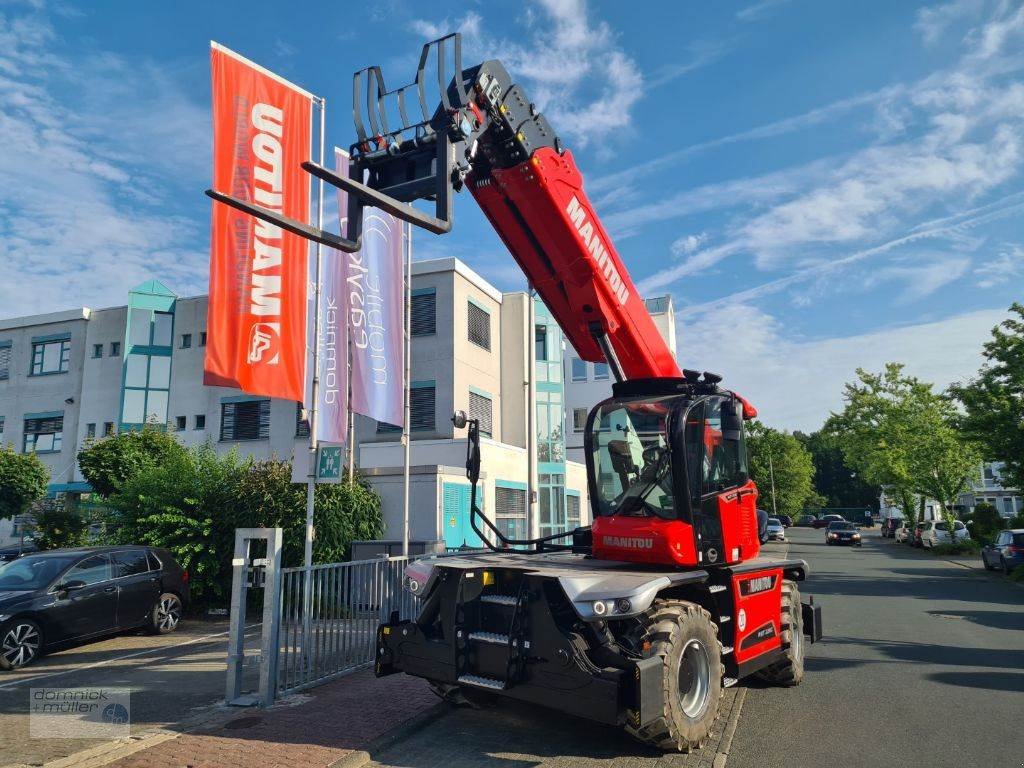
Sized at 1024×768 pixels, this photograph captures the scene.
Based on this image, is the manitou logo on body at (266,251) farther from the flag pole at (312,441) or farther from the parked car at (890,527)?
the parked car at (890,527)

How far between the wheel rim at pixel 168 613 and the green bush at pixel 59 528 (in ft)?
19.6

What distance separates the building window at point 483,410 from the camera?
76.4ft

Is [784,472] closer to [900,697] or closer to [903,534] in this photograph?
[903,534]

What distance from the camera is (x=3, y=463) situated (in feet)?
76.0

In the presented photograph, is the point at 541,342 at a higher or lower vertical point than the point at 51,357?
lower

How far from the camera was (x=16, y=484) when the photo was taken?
23203 mm

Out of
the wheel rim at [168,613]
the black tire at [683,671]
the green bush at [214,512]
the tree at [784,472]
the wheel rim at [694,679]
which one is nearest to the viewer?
the black tire at [683,671]

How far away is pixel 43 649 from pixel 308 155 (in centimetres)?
824

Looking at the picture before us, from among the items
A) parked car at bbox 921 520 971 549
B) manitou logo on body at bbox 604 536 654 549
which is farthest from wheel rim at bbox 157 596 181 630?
parked car at bbox 921 520 971 549

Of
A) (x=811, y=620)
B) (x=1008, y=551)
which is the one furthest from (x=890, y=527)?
(x=811, y=620)

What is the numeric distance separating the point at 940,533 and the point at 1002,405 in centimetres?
1727

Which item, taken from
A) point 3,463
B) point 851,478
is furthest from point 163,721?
point 851,478

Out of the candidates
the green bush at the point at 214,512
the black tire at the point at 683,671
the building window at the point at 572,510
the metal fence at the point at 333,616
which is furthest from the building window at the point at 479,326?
the black tire at the point at 683,671

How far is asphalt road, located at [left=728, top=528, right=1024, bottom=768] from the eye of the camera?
5.50m
